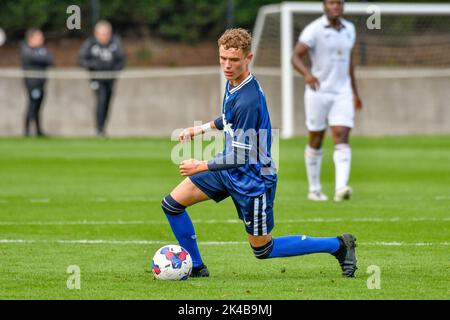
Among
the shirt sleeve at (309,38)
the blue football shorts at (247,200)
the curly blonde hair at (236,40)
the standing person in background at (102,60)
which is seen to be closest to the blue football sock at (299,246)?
the blue football shorts at (247,200)

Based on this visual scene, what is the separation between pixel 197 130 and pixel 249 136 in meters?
0.64

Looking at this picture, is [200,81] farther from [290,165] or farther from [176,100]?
[290,165]

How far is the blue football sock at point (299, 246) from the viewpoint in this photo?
8.21 m

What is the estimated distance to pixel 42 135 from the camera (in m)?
26.1

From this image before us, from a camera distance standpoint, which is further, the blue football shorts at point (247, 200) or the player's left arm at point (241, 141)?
the blue football shorts at point (247, 200)

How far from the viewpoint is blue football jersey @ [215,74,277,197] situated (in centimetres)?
791

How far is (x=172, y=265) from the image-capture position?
26.7 ft

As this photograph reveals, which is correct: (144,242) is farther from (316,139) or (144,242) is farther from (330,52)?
(330,52)

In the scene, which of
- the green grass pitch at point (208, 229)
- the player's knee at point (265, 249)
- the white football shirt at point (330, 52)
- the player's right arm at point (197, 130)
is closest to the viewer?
the green grass pitch at point (208, 229)

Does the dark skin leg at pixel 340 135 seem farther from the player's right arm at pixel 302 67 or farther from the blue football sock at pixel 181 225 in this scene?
the blue football sock at pixel 181 225

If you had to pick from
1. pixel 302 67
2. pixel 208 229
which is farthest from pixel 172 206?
pixel 302 67

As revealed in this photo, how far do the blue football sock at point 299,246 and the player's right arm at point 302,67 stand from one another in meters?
5.25
